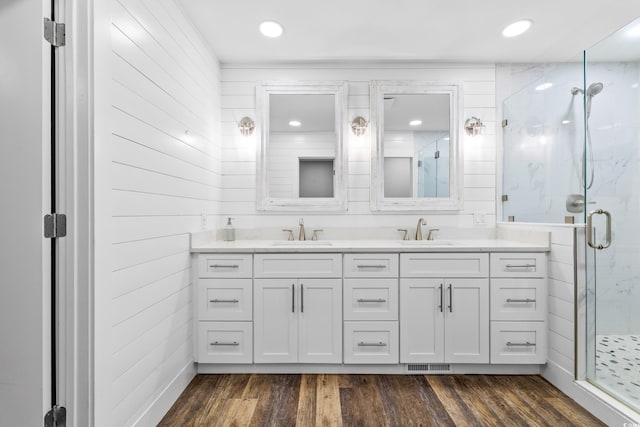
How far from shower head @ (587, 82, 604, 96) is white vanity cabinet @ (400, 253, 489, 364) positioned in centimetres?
116

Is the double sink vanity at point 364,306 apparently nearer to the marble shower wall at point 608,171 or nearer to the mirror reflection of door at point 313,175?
the marble shower wall at point 608,171

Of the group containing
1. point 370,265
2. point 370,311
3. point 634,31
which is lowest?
point 370,311

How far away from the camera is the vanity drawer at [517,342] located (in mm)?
2148

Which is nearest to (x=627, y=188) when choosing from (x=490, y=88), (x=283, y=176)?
(x=490, y=88)

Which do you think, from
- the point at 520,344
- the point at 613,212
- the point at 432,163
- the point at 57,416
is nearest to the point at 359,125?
the point at 432,163

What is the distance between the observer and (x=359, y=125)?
107 inches

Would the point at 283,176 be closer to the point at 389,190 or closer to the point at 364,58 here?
the point at 389,190

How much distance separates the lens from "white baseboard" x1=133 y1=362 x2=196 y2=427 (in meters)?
1.59

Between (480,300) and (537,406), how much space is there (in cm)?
64

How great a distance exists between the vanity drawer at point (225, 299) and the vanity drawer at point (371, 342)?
692 millimetres

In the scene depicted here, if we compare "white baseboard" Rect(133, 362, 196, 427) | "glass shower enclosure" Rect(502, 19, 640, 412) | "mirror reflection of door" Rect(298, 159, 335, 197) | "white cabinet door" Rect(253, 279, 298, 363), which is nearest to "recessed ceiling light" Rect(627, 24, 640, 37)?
"glass shower enclosure" Rect(502, 19, 640, 412)

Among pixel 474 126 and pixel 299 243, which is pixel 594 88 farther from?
pixel 299 243

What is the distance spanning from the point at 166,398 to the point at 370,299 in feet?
4.39

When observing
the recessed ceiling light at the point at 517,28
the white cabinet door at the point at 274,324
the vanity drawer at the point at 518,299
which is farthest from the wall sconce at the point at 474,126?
the white cabinet door at the point at 274,324
